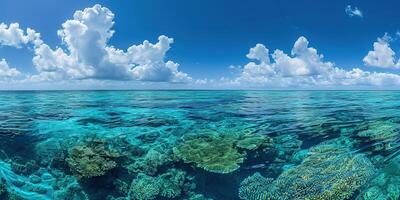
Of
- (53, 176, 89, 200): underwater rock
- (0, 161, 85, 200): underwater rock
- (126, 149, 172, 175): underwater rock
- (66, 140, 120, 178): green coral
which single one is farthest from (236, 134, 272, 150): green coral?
(0, 161, 85, 200): underwater rock

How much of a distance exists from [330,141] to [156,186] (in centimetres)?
921

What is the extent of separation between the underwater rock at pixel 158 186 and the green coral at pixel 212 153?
0.98m

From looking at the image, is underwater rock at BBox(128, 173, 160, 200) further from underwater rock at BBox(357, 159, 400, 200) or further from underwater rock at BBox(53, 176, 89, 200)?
underwater rock at BBox(357, 159, 400, 200)

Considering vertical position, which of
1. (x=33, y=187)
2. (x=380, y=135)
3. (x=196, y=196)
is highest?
(x=380, y=135)

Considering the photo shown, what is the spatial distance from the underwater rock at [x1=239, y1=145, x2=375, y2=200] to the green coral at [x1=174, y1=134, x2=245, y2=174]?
1065mm

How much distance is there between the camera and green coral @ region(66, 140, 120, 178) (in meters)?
13.2

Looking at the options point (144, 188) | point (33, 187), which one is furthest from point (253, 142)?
point (33, 187)

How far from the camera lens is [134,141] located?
16.5m

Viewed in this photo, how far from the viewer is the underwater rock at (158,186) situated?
41.2ft

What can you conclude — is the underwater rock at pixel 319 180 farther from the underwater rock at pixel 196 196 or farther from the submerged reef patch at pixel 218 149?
the underwater rock at pixel 196 196

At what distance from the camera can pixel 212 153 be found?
14352mm

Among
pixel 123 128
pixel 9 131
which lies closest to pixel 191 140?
pixel 123 128

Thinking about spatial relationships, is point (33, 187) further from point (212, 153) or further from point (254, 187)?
point (254, 187)

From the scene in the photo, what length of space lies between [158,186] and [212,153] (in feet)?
9.86
